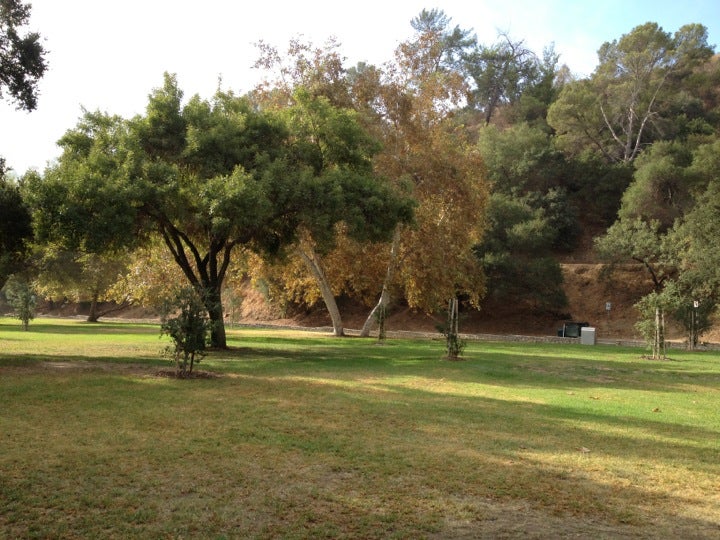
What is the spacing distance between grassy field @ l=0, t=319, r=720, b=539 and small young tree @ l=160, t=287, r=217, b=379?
0.58 m

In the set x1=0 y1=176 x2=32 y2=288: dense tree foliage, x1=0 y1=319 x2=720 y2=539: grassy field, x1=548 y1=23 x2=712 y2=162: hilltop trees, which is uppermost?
x1=548 y1=23 x2=712 y2=162: hilltop trees

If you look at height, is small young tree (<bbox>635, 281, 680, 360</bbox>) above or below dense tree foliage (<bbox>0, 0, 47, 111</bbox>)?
below

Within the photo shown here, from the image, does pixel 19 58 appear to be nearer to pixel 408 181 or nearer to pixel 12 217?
pixel 12 217

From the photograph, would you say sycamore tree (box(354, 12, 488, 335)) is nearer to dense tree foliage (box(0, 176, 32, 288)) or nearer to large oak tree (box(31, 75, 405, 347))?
large oak tree (box(31, 75, 405, 347))

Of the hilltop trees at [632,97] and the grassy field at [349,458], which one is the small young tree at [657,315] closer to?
the grassy field at [349,458]

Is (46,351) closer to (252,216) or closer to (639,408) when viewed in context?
(252,216)

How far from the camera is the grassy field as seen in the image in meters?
4.55

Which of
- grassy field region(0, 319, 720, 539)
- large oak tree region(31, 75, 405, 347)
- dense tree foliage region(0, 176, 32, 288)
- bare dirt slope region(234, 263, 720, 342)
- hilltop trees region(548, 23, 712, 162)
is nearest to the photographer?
grassy field region(0, 319, 720, 539)

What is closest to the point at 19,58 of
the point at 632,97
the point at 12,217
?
the point at 12,217

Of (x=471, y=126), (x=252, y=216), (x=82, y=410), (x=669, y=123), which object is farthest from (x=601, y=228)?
(x=82, y=410)

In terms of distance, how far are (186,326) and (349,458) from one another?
6564 mm

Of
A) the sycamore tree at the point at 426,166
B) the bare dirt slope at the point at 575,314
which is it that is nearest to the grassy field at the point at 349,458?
the sycamore tree at the point at 426,166

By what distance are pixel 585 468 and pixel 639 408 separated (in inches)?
184

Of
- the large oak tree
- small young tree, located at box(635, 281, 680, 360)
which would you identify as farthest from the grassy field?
small young tree, located at box(635, 281, 680, 360)
